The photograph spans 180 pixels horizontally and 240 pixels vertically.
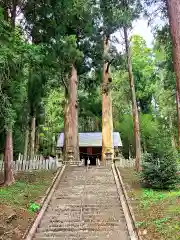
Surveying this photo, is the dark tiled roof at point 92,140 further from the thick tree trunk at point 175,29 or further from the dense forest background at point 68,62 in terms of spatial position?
the thick tree trunk at point 175,29

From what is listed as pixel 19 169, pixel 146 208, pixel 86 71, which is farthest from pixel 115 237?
pixel 86 71

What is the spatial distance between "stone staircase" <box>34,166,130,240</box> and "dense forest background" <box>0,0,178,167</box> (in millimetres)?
2968

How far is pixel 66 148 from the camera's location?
21.7 metres

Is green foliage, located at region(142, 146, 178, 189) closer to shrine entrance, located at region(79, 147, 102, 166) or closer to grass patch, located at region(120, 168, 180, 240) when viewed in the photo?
grass patch, located at region(120, 168, 180, 240)

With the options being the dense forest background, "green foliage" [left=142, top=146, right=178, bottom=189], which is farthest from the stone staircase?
the dense forest background

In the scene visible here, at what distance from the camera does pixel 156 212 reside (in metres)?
9.89

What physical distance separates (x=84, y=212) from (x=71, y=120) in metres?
12.5

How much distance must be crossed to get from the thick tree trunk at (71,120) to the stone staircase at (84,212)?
6238 millimetres

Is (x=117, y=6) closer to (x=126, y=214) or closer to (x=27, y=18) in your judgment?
(x=27, y=18)

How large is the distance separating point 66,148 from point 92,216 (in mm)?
12003

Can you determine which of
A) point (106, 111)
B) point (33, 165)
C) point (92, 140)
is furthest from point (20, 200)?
point (92, 140)

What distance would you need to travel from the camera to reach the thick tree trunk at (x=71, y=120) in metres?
21.9

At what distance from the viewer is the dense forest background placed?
12148mm

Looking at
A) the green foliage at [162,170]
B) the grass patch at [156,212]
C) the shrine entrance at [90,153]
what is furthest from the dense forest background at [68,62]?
the shrine entrance at [90,153]
